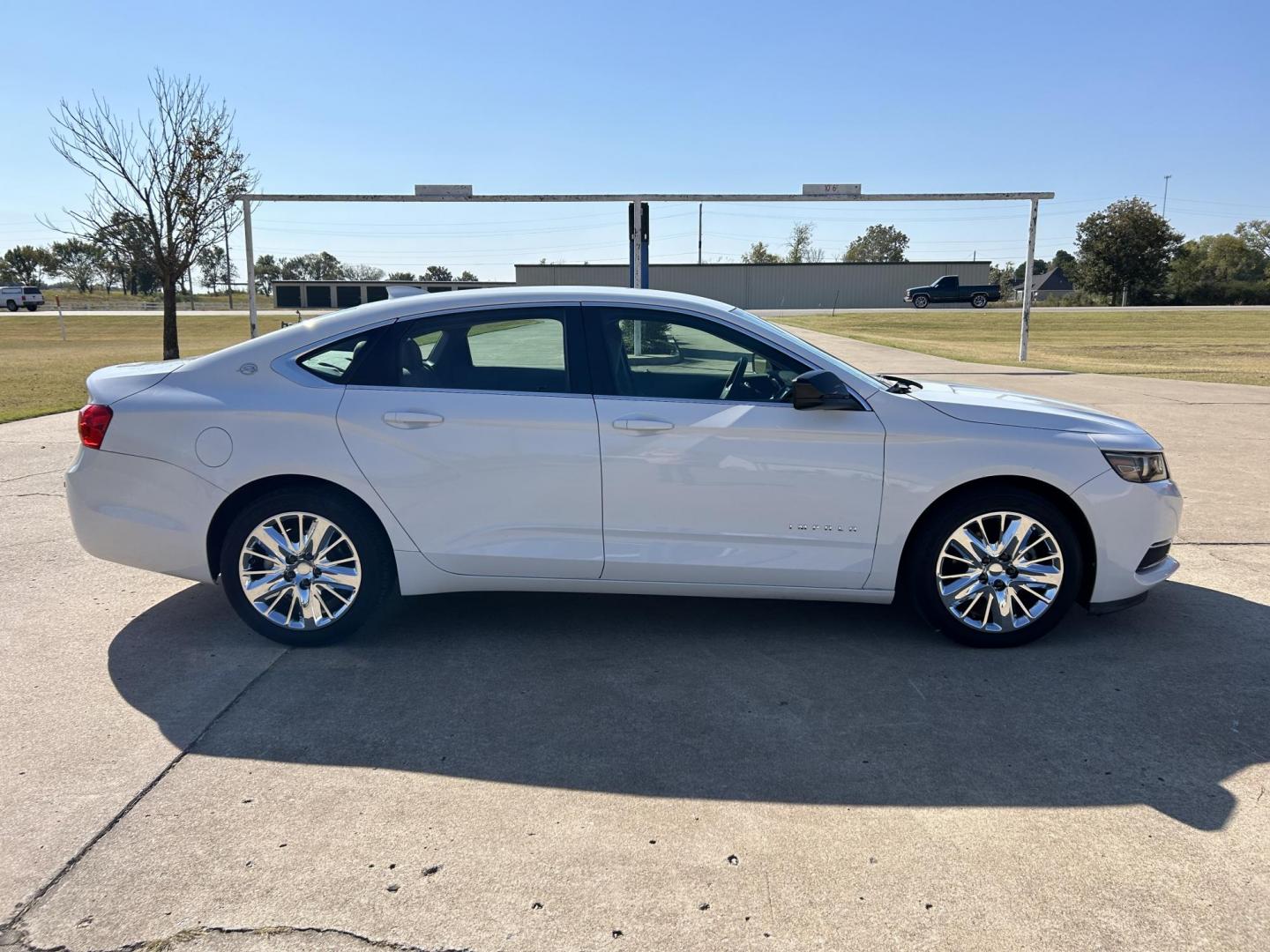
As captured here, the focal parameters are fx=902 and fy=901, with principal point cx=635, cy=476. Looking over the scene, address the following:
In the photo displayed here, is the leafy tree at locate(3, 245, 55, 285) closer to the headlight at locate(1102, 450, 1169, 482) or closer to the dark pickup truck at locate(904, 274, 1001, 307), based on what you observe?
the dark pickup truck at locate(904, 274, 1001, 307)

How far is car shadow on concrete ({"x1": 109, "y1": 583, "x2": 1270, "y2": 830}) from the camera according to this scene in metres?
3.14

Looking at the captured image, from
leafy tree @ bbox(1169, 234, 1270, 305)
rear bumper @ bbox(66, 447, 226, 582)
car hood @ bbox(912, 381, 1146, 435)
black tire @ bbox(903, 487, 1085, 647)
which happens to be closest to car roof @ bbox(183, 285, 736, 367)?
→ rear bumper @ bbox(66, 447, 226, 582)

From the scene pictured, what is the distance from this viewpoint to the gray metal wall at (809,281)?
62.5 meters

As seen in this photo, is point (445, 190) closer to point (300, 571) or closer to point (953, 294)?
point (300, 571)

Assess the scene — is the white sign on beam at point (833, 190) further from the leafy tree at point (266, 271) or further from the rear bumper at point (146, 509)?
the leafy tree at point (266, 271)

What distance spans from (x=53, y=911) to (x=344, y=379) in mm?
2395

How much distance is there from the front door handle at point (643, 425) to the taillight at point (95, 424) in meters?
2.37

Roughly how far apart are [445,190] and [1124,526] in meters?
15.4

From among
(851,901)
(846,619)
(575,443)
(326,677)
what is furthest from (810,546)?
(326,677)

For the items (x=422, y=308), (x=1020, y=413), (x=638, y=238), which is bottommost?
(x=1020, y=413)

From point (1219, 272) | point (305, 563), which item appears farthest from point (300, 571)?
point (1219, 272)

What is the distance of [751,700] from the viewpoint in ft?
12.2

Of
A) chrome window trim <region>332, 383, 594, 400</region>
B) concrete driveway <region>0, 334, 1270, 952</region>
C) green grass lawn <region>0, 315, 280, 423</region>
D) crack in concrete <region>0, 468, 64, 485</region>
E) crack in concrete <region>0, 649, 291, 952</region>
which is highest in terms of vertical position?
chrome window trim <region>332, 383, 594, 400</region>

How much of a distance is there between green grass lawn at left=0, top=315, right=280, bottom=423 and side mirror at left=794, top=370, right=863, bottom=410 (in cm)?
1120
